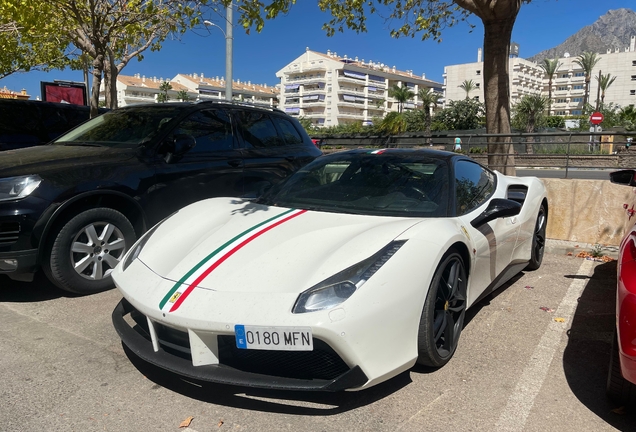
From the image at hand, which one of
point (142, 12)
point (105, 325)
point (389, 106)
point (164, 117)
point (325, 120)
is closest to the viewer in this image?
point (105, 325)

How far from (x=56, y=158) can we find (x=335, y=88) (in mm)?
109492

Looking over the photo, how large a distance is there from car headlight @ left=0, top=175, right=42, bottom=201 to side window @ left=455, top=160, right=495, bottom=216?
3150 millimetres

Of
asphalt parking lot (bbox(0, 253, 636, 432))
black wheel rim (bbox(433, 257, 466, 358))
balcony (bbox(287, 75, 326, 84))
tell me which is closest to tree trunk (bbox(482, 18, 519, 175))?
asphalt parking lot (bbox(0, 253, 636, 432))

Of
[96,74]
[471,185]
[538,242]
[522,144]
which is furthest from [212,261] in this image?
[522,144]

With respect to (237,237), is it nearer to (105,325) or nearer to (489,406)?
(105,325)

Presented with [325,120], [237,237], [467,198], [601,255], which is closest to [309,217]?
[237,237]

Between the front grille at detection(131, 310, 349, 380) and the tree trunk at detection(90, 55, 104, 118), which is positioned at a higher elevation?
the tree trunk at detection(90, 55, 104, 118)

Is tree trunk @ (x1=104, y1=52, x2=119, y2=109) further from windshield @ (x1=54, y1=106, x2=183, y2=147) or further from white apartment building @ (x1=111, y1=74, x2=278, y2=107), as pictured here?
white apartment building @ (x1=111, y1=74, x2=278, y2=107)

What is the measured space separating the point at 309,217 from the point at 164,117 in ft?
8.38

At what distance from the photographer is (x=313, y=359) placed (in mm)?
2387

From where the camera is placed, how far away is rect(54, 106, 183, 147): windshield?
194 inches

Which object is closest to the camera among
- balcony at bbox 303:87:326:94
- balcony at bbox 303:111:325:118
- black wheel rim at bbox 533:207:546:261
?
black wheel rim at bbox 533:207:546:261

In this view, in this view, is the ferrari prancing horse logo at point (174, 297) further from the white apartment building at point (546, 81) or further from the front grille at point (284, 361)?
the white apartment building at point (546, 81)

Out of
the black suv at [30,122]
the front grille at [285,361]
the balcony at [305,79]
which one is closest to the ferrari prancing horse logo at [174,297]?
the front grille at [285,361]
